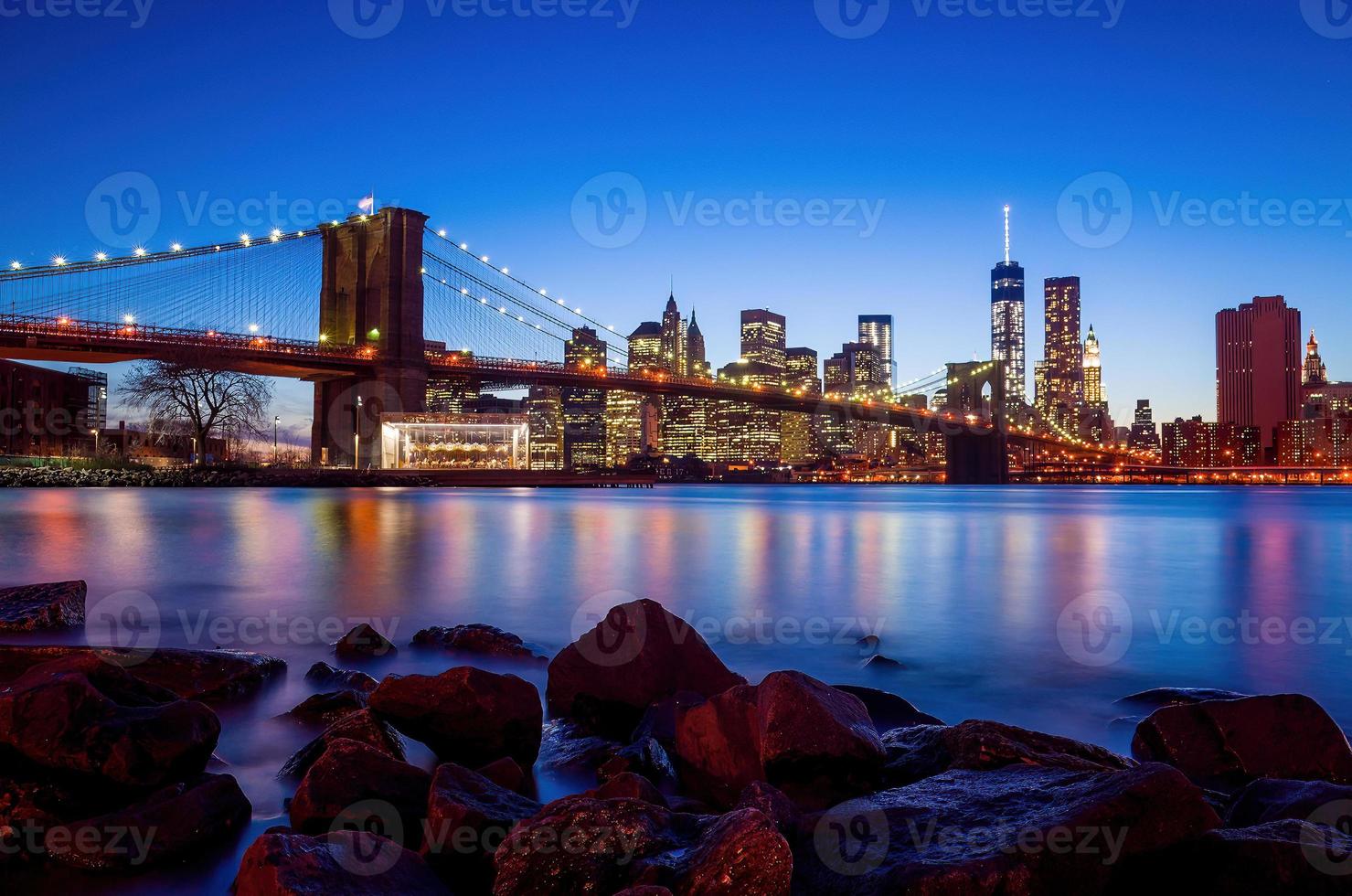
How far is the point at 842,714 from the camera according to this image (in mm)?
3572

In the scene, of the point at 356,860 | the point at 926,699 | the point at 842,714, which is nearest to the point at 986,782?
the point at 842,714

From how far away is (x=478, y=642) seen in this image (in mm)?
6539

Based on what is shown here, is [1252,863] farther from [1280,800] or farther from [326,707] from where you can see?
[326,707]

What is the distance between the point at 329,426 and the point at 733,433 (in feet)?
323

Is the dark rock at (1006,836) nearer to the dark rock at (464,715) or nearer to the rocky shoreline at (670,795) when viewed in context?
the rocky shoreline at (670,795)

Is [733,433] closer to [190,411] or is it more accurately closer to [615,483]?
[615,483]

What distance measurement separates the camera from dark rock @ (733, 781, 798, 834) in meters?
2.85

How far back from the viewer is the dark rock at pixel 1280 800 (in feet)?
9.20

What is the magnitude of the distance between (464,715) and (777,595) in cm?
723

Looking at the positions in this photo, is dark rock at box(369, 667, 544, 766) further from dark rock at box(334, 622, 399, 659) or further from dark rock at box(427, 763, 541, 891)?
dark rock at box(334, 622, 399, 659)

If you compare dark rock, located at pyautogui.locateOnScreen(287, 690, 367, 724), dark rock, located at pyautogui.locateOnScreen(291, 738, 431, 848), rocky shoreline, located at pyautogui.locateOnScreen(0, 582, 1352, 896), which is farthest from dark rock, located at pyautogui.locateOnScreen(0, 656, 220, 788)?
dark rock, located at pyautogui.locateOnScreen(287, 690, 367, 724)

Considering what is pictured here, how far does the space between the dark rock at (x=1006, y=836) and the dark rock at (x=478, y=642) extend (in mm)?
3898

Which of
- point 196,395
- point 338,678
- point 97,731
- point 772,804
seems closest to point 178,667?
point 338,678

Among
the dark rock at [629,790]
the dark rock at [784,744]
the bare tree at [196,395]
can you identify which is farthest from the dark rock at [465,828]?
the bare tree at [196,395]
